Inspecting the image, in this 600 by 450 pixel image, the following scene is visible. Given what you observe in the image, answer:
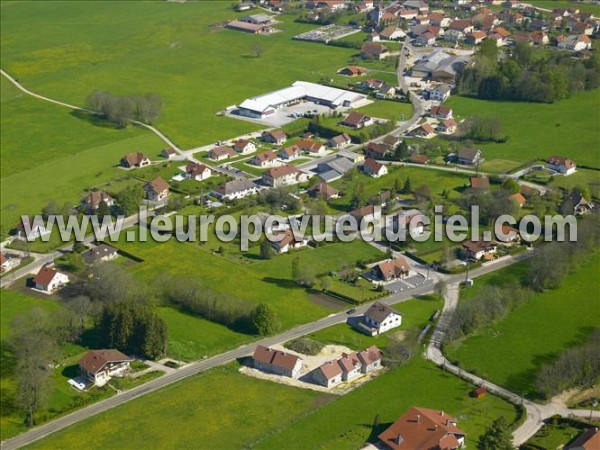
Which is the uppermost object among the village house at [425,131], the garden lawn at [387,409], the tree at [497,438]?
the village house at [425,131]

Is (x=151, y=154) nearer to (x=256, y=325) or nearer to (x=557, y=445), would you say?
(x=256, y=325)

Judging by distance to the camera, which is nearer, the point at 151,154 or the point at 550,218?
the point at 550,218

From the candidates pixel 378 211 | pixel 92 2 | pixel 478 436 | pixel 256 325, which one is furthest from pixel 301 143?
pixel 92 2

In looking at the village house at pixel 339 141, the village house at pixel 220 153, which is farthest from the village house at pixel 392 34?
the village house at pixel 220 153

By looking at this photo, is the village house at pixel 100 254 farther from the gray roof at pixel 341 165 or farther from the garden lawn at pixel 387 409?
the garden lawn at pixel 387 409

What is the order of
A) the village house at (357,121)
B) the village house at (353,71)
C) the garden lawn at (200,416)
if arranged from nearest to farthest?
the garden lawn at (200,416) < the village house at (357,121) < the village house at (353,71)

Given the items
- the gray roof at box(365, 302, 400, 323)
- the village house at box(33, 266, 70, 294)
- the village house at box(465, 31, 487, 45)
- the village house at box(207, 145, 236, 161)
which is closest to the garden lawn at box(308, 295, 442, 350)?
the gray roof at box(365, 302, 400, 323)

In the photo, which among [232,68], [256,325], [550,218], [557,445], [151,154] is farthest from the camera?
[232,68]

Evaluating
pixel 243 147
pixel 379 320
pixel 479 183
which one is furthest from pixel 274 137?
pixel 379 320
